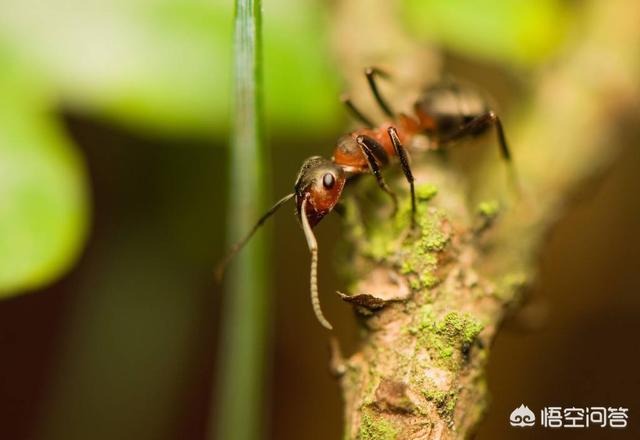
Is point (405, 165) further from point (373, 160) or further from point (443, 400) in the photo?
point (443, 400)

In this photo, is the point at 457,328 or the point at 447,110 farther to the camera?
the point at 447,110

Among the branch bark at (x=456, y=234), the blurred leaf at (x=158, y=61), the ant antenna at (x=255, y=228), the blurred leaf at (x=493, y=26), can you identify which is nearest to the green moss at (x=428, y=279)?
the branch bark at (x=456, y=234)

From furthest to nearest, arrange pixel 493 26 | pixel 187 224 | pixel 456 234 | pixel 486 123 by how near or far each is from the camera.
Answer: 1. pixel 187 224
2. pixel 493 26
3. pixel 486 123
4. pixel 456 234

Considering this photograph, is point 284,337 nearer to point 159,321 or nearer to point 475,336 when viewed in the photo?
point 159,321

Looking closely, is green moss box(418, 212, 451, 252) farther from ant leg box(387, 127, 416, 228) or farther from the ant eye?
the ant eye

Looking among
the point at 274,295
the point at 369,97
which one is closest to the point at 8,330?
the point at 274,295

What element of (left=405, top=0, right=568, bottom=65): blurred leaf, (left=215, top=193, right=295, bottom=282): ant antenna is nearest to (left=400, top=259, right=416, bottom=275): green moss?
(left=215, top=193, right=295, bottom=282): ant antenna

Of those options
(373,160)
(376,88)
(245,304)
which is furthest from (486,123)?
(245,304)

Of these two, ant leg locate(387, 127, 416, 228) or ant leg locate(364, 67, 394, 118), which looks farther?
ant leg locate(364, 67, 394, 118)
